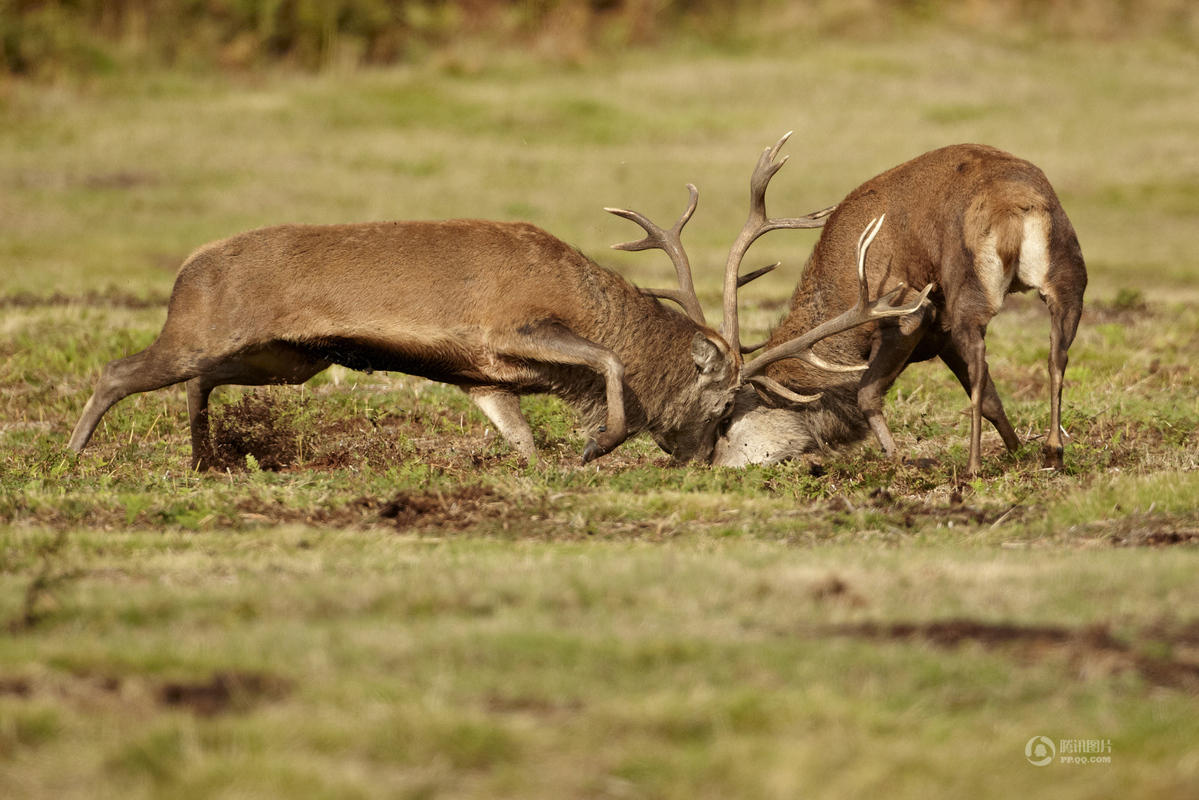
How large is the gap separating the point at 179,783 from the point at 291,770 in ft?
0.93

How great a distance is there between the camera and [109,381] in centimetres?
Result: 931

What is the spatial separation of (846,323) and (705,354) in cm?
88

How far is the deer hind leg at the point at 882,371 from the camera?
9.59 metres

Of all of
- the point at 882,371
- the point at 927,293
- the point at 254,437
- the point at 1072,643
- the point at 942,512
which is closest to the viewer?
the point at 1072,643

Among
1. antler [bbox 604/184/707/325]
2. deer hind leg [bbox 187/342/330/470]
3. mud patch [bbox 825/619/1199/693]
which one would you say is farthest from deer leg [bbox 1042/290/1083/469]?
deer hind leg [bbox 187/342/330/470]

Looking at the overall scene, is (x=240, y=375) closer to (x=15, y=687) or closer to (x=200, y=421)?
(x=200, y=421)

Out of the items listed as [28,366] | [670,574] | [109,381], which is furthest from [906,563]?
[28,366]

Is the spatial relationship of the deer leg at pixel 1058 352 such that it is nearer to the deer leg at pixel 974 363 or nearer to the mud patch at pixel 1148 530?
the deer leg at pixel 974 363

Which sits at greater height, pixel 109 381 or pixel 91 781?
pixel 91 781

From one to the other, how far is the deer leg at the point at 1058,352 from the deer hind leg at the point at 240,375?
4.32 metres

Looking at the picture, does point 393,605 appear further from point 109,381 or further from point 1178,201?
point 1178,201

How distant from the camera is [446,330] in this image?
9.09 metres

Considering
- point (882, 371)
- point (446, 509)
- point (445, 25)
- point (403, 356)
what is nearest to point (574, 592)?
point (446, 509)

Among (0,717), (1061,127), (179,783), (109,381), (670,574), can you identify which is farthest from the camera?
(1061,127)
